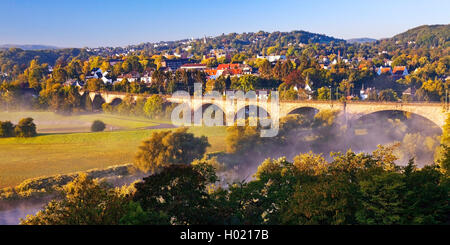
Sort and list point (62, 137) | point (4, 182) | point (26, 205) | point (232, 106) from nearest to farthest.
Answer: point (26, 205), point (4, 182), point (62, 137), point (232, 106)

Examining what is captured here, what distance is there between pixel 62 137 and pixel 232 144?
14603mm

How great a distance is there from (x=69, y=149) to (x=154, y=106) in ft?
49.1

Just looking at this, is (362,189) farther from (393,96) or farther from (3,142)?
(393,96)

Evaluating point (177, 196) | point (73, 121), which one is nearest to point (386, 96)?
point (73, 121)


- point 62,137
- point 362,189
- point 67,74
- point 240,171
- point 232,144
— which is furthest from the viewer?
point 67,74

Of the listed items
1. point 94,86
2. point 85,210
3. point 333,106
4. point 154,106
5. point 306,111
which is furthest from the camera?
point 94,86

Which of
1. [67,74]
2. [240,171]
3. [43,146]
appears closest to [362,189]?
[240,171]

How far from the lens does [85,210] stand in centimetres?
959

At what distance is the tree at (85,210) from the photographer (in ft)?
30.8

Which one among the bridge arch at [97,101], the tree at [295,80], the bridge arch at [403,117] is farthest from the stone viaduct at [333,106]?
the tree at [295,80]

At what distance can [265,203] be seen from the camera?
11.5 m

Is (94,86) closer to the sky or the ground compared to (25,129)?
closer to the sky

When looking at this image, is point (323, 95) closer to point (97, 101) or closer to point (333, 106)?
point (333, 106)

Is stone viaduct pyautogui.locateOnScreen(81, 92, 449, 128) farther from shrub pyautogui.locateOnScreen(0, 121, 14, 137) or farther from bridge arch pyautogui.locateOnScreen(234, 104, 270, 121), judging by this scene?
shrub pyautogui.locateOnScreen(0, 121, 14, 137)
